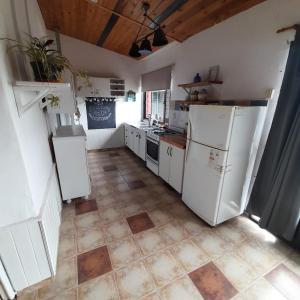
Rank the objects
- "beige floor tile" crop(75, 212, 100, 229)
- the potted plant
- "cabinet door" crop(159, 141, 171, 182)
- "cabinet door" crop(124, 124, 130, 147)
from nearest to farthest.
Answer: the potted plant
"beige floor tile" crop(75, 212, 100, 229)
"cabinet door" crop(159, 141, 171, 182)
"cabinet door" crop(124, 124, 130, 147)

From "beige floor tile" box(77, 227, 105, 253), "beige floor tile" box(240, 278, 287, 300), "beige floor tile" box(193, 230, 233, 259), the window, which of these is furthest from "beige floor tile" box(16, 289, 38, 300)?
the window

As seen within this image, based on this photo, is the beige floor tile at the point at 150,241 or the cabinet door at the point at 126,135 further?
the cabinet door at the point at 126,135

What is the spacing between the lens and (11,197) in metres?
1.17

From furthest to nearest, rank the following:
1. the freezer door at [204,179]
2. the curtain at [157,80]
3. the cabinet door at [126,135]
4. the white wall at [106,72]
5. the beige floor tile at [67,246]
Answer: the cabinet door at [126,135]
the white wall at [106,72]
the curtain at [157,80]
the freezer door at [204,179]
the beige floor tile at [67,246]

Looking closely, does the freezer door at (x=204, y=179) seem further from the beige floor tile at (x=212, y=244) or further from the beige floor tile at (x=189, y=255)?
the beige floor tile at (x=189, y=255)

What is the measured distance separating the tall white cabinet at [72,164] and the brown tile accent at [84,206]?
0.11 m

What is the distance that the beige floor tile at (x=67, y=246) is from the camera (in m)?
1.74

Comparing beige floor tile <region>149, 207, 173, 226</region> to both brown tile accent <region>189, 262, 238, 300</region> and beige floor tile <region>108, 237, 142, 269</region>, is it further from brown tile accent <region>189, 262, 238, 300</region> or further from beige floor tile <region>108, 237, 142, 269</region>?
brown tile accent <region>189, 262, 238, 300</region>

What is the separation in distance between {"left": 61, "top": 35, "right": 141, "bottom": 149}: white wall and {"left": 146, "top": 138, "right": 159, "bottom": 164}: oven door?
1.84 m

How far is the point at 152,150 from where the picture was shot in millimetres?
3389

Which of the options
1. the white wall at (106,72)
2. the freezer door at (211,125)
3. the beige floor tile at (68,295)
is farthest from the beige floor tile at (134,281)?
the white wall at (106,72)

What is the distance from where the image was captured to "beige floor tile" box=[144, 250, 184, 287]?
1.53 m

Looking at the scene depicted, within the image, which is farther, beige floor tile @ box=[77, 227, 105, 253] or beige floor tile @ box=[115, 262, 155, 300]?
beige floor tile @ box=[77, 227, 105, 253]

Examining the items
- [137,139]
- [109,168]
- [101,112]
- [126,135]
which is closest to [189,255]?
[109,168]
